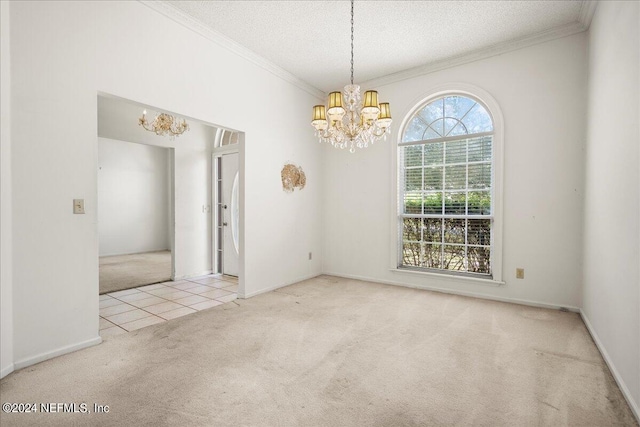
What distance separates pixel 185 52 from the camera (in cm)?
335

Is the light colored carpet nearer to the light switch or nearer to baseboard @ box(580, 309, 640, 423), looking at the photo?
→ the light switch

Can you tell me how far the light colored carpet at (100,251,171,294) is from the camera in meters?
4.86

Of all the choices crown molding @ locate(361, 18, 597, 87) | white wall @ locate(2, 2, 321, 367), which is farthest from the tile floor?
crown molding @ locate(361, 18, 597, 87)

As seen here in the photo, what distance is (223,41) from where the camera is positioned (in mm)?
3717

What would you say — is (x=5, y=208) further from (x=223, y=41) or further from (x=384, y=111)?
(x=384, y=111)

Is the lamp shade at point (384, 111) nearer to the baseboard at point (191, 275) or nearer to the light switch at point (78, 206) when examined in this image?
the light switch at point (78, 206)

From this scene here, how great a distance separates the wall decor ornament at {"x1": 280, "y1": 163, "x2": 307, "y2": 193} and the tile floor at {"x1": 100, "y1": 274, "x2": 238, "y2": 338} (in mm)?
1659

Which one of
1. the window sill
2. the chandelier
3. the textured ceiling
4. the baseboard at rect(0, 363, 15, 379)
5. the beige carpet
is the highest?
Answer: the textured ceiling

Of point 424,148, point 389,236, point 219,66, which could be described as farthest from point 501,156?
point 219,66

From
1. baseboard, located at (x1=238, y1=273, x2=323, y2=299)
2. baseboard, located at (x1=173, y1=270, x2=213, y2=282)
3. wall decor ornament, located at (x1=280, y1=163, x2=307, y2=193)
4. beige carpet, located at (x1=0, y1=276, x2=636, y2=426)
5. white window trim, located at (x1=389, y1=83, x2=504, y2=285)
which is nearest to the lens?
beige carpet, located at (x1=0, y1=276, x2=636, y2=426)

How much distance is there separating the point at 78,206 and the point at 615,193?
4.00 metres

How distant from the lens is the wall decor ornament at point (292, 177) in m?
4.71

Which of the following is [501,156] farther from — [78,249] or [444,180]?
[78,249]

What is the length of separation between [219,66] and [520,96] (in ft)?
11.6
